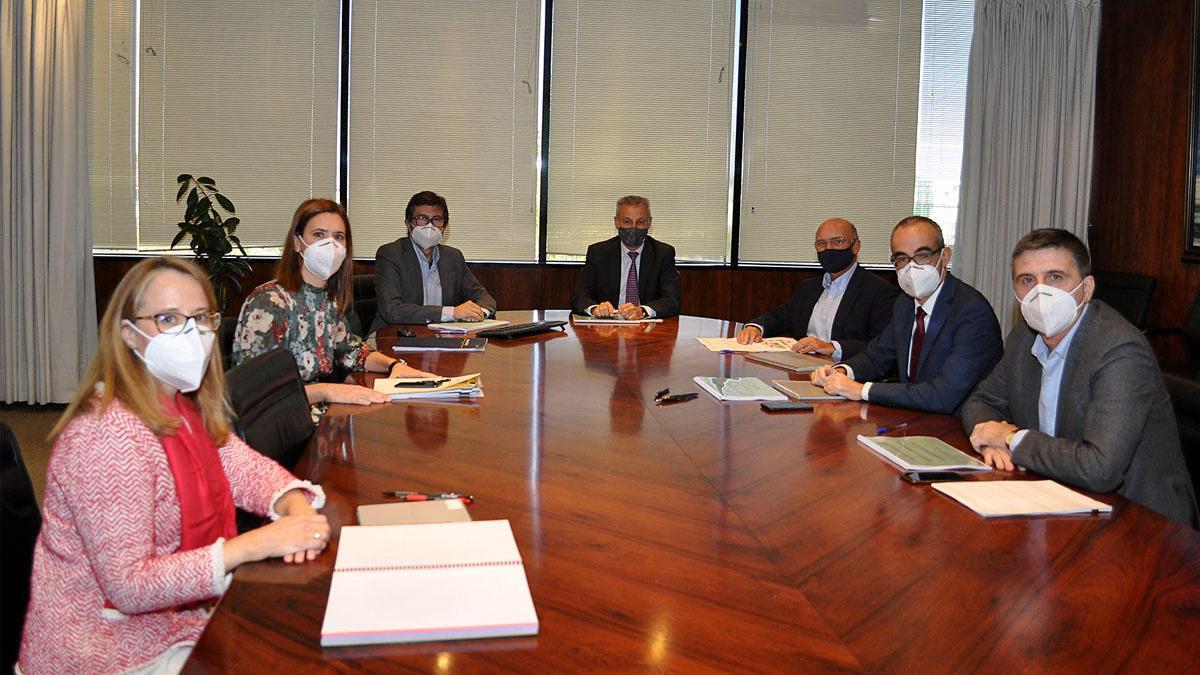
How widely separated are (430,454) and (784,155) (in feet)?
16.5

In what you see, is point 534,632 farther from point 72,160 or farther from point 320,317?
point 72,160

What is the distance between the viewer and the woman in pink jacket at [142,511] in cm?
151

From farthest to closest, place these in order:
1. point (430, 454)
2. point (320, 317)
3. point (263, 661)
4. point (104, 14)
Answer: point (104, 14), point (320, 317), point (430, 454), point (263, 661)

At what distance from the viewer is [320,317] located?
3309mm

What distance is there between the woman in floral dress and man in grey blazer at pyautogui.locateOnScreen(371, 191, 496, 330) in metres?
1.26

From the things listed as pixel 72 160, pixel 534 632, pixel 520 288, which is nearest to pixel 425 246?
pixel 520 288

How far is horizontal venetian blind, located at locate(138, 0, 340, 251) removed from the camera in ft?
21.0

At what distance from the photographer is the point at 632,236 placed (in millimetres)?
5629

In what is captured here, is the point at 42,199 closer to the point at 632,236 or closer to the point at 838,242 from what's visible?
the point at 632,236

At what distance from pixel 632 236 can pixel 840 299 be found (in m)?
1.36

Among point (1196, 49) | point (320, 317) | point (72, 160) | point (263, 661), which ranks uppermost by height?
point (1196, 49)

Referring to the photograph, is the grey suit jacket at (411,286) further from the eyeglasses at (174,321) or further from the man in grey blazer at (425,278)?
the eyeglasses at (174,321)

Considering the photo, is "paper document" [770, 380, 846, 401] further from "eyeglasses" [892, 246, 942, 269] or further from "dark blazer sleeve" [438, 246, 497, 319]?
"dark blazer sleeve" [438, 246, 497, 319]

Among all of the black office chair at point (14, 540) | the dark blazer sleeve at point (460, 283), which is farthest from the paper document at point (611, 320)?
the black office chair at point (14, 540)
